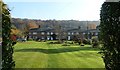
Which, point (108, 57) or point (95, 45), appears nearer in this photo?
point (108, 57)

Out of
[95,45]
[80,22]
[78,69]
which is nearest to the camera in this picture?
[78,69]

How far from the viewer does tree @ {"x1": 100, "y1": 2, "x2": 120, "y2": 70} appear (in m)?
10.6

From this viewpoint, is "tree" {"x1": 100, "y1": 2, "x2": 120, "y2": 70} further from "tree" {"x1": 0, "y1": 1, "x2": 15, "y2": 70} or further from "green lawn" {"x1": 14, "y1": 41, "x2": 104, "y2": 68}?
"green lawn" {"x1": 14, "y1": 41, "x2": 104, "y2": 68}

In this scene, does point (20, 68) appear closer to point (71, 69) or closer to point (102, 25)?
point (71, 69)

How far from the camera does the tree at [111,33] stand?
10602 mm

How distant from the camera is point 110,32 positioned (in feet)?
35.8

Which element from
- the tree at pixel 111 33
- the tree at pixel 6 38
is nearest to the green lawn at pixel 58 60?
the tree at pixel 6 38

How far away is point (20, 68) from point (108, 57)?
31.7ft

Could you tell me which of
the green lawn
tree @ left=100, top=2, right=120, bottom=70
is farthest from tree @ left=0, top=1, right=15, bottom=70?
the green lawn

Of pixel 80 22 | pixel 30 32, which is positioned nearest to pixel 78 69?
pixel 30 32

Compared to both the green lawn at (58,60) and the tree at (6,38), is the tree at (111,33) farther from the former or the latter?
the green lawn at (58,60)

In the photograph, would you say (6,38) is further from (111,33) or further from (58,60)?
(58,60)

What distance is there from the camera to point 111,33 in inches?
428

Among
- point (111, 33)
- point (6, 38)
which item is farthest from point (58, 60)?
point (111, 33)
